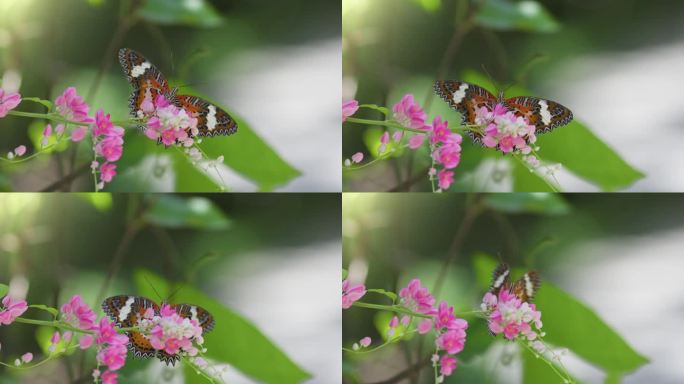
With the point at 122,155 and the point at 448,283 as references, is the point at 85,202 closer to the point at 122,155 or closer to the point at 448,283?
the point at 122,155

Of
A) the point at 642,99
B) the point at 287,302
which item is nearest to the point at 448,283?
the point at 287,302

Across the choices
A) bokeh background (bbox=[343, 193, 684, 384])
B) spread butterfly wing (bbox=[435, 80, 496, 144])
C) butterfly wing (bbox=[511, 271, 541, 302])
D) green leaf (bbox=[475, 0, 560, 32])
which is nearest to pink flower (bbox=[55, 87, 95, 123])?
bokeh background (bbox=[343, 193, 684, 384])

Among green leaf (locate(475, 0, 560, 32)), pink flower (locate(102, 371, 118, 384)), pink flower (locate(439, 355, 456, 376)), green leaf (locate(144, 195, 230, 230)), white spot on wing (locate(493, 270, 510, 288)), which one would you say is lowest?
pink flower (locate(102, 371, 118, 384))

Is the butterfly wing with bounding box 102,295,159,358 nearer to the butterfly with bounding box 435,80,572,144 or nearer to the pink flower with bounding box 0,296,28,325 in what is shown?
the pink flower with bounding box 0,296,28,325

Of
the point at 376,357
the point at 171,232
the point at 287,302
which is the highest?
the point at 171,232

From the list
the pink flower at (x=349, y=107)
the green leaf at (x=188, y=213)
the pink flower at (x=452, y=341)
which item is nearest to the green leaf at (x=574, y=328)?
the pink flower at (x=452, y=341)

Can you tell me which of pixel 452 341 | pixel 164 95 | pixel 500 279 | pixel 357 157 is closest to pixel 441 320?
pixel 452 341
